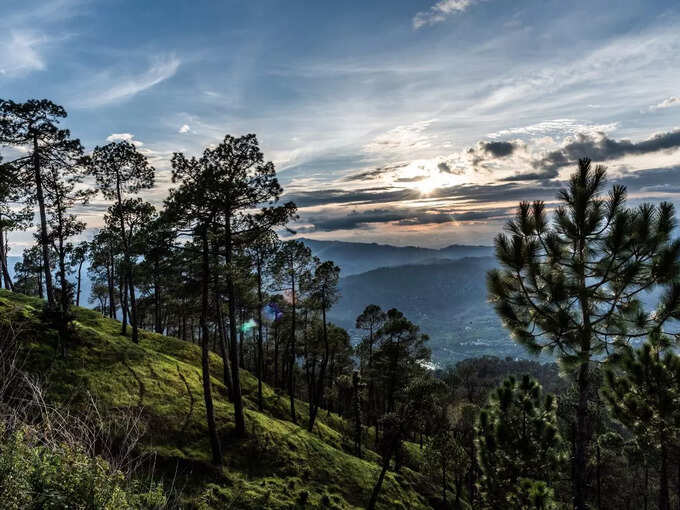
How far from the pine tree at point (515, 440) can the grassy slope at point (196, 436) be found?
8041mm

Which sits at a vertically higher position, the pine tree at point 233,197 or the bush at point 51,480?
the pine tree at point 233,197

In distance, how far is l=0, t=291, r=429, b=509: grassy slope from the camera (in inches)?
658

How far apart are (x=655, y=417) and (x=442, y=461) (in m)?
18.8

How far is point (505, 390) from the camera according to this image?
762 inches

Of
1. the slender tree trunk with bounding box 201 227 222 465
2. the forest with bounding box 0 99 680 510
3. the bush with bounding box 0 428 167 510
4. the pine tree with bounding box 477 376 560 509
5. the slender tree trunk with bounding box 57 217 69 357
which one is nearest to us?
the bush with bounding box 0 428 167 510

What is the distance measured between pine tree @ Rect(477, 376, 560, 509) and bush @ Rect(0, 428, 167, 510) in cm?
1627

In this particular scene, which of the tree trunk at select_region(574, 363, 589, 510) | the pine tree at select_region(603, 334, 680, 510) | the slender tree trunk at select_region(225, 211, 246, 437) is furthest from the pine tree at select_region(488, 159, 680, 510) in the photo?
the slender tree trunk at select_region(225, 211, 246, 437)

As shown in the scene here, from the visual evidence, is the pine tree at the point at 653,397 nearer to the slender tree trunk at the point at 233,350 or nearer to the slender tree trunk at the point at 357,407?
the slender tree trunk at the point at 233,350

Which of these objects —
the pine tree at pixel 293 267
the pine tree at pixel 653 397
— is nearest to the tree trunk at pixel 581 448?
the pine tree at pixel 653 397

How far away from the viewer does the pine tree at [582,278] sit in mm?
9336

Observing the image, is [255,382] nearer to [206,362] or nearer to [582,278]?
[206,362]

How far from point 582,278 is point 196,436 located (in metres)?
19.3

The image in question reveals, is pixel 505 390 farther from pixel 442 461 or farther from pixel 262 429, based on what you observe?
pixel 262 429

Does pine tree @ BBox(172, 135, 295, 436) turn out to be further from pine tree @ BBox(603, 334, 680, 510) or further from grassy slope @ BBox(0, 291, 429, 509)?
pine tree @ BBox(603, 334, 680, 510)
